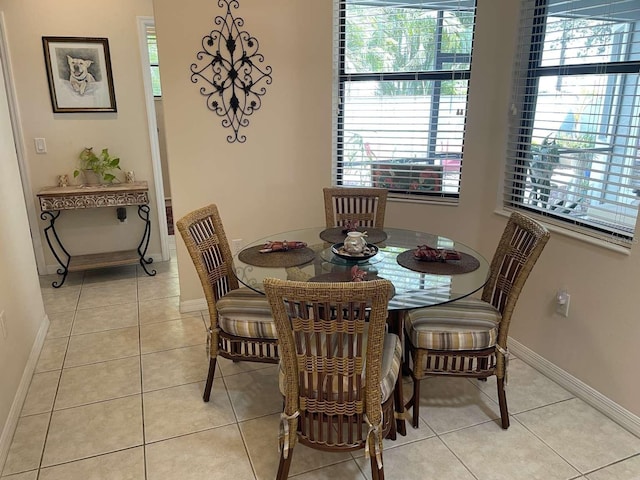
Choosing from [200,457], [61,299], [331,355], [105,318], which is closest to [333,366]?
[331,355]

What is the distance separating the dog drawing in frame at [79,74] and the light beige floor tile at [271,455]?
10.4 ft

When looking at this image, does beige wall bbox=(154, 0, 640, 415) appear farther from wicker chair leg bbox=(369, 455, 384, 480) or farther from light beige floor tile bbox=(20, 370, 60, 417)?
wicker chair leg bbox=(369, 455, 384, 480)

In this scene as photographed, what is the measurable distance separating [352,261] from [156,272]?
105 inches

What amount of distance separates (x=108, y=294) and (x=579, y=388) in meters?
3.40

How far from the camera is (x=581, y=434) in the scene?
7.23 feet

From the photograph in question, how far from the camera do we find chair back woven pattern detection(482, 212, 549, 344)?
6.82 ft

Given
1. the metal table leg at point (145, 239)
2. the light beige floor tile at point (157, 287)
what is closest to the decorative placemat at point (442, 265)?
the light beige floor tile at point (157, 287)

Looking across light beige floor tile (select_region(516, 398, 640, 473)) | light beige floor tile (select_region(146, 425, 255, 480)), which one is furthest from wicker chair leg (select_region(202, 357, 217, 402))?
light beige floor tile (select_region(516, 398, 640, 473))

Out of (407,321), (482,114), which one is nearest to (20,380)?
(407,321)

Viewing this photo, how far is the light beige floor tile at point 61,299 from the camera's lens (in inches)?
141

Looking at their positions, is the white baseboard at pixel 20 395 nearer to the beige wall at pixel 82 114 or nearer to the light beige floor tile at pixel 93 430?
the light beige floor tile at pixel 93 430

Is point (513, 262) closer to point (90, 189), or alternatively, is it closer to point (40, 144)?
point (90, 189)

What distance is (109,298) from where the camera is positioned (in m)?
3.78

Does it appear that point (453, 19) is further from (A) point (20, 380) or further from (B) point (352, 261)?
(A) point (20, 380)
